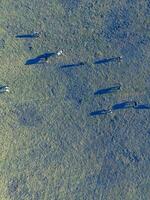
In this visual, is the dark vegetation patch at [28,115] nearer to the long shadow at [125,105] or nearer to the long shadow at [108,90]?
the long shadow at [108,90]

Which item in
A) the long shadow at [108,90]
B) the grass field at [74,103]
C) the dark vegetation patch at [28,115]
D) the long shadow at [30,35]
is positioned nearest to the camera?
the grass field at [74,103]

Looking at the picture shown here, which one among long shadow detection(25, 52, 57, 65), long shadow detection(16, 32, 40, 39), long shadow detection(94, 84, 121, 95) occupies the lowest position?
long shadow detection(94, 84, 121, 95)

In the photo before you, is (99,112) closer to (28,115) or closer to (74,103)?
(74,103)

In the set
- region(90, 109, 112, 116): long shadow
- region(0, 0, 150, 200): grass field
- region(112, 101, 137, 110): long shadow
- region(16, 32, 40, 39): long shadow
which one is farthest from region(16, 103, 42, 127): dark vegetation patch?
region(112, 101, 137, 110): long shadow

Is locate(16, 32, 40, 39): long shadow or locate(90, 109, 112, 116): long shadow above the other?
locate(16, 32, 40, 39): long shadow

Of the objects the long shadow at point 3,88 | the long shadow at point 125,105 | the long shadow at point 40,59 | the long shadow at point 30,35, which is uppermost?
the long shadow at point 30,35

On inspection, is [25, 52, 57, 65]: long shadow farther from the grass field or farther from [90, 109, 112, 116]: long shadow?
[90, 109, 112, 116]: long shadow

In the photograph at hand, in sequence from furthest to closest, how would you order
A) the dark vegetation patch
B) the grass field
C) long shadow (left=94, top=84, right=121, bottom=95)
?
the dark vegetation patch, long shadow (left=94, top=84, right=121, bottom=95), the grass field

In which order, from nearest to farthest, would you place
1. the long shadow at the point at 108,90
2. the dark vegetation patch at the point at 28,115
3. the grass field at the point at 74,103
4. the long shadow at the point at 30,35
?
the grass field at the point at 74,103 < the long shadow at the point at 108,90 < the dark vegetation patch at the point at 28,115 < the long shadow at the point at 30,35

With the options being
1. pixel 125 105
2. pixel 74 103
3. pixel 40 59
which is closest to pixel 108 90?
pixel 125 105

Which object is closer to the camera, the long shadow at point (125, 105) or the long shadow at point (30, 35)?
the long shadow at point (125, 105)

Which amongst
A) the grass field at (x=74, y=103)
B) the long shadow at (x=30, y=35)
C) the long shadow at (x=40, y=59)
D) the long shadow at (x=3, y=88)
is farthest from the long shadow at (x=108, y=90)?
the long shadow at (x=3, y=88)

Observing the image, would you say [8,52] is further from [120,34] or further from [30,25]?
[120,34]
